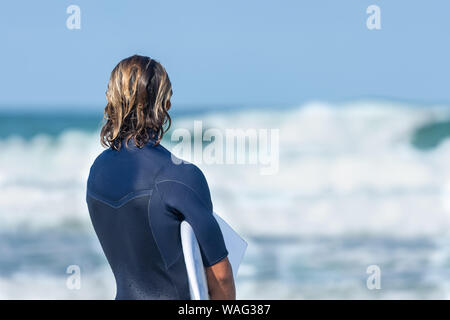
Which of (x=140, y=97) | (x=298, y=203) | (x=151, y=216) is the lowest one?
(x=298, y=203)

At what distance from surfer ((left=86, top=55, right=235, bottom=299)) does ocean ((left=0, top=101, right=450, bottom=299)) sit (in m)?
5.30

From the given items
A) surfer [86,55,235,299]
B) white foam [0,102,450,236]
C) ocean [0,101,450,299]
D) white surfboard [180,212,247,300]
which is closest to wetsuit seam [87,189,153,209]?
surfer [86,55,235,299]

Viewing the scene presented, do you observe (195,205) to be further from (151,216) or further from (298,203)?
(298,203)

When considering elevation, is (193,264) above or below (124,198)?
below

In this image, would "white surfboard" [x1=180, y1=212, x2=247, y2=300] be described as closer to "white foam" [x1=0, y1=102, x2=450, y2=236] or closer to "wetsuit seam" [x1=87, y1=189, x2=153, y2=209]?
"wetsuit seam" [x1=87, y1=189, x2=153, y2=209]

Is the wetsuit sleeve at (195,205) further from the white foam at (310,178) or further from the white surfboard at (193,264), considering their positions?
the white foam at (310,178)

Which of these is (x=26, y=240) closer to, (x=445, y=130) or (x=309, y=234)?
(x=309, y=234)

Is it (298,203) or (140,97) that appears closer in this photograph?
(140,97)

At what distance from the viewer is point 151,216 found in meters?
1.74

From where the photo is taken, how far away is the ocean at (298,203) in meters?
7.76

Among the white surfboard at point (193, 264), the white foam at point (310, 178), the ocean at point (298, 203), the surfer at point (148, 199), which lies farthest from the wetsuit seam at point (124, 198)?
the white foam at point (310, 178)

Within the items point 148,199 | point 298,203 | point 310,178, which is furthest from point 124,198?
point 310,178

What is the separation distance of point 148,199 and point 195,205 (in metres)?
0.11

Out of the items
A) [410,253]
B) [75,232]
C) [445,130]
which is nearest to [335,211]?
[410,253]
